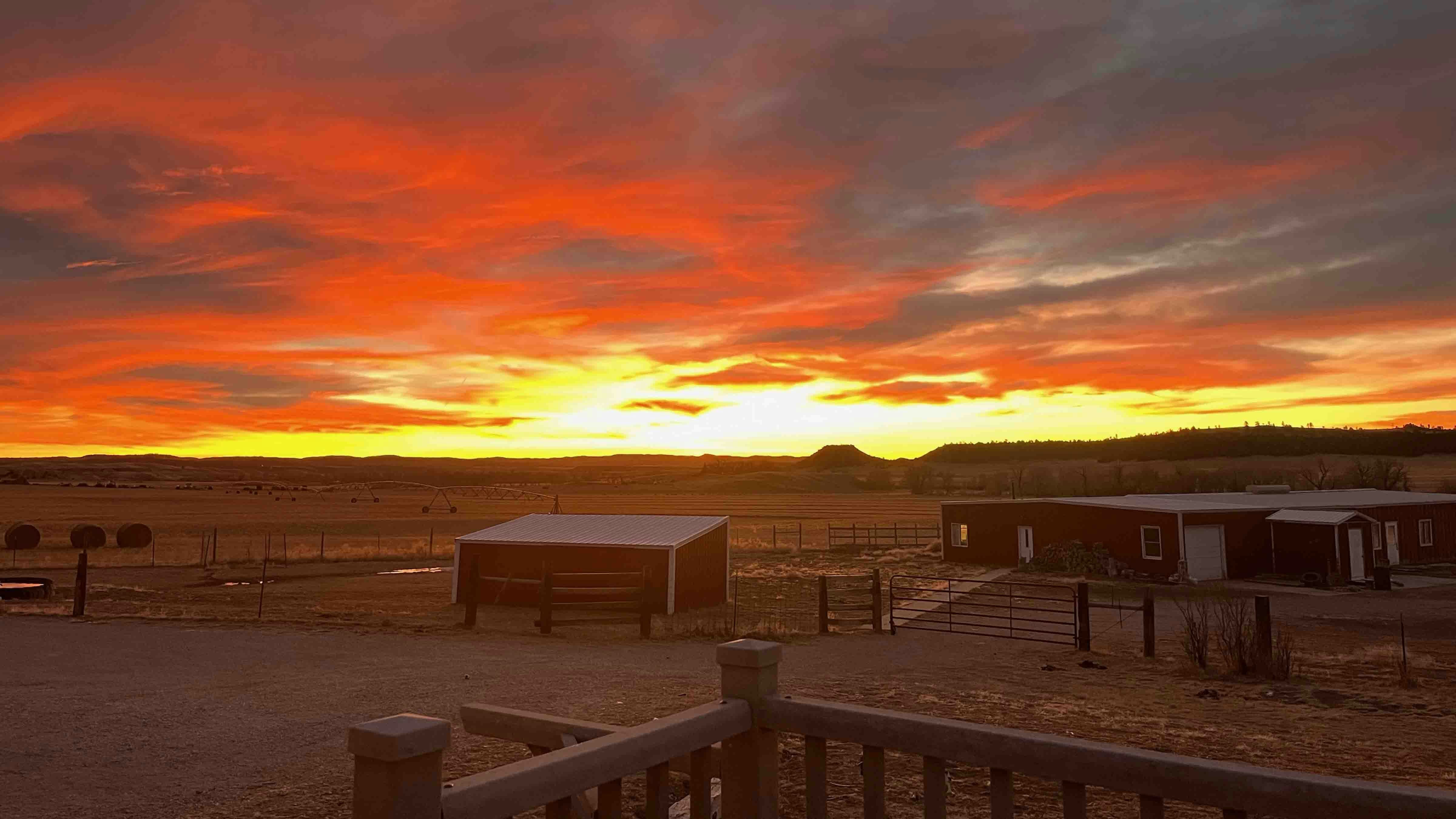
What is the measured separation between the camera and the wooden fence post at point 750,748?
421cm

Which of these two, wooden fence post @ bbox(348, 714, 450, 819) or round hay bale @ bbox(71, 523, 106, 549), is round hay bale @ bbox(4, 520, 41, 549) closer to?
round hay bale @ bbox(71, 523, 106, 549)

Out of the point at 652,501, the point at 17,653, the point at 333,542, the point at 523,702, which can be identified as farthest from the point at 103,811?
the point at 652,501

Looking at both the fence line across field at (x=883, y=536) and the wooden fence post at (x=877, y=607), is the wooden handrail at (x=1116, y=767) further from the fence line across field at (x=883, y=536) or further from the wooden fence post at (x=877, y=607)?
the fence line across field at (x=883, y=536)

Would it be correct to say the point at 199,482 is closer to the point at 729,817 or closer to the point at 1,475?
the point at 1,475

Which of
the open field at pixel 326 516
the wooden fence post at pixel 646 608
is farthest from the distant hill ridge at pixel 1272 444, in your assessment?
the wooden fence post at pixel 646 608

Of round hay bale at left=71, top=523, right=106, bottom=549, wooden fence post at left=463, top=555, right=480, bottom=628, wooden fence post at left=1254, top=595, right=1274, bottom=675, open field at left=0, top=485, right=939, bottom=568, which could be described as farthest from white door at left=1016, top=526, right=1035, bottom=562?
round hay bale at left=71, top=523, right=106, bottom=549

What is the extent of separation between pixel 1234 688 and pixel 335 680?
46.6 ft

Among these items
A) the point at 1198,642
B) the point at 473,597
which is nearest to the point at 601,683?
the point at 473,597

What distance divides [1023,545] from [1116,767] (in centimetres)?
4260

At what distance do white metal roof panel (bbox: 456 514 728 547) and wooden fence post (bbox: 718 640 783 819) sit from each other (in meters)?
21.5

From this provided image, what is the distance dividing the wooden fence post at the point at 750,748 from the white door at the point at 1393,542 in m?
46.5

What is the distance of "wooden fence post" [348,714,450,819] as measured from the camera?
2752 millimetres

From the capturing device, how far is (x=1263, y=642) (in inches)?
612

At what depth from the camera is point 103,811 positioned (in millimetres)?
8039
